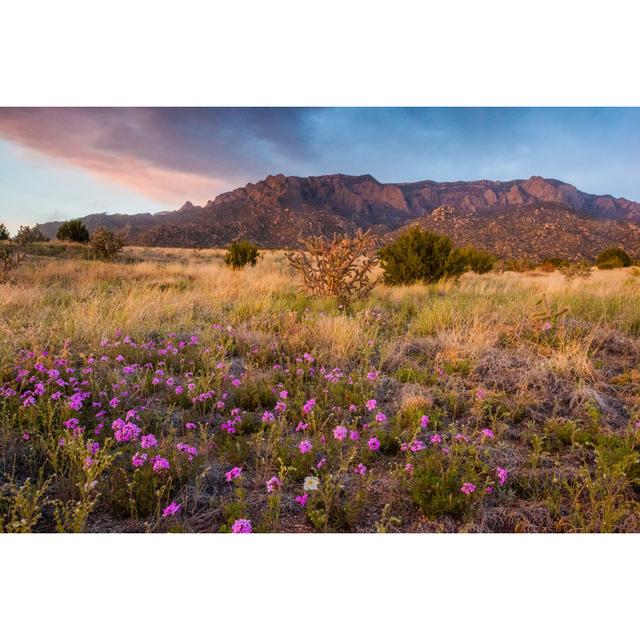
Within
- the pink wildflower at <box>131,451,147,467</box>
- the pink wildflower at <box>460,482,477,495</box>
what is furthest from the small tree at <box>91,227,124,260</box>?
the pink wildflower at <box>460,482,477,495</box>

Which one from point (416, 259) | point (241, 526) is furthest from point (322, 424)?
point (416, 259)

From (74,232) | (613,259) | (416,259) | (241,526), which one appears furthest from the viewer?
(74,232)

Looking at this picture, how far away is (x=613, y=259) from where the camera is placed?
21.5m

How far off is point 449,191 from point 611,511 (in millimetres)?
30748

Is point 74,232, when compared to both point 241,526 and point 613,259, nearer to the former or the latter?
point 241,526

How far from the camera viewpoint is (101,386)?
3.15m

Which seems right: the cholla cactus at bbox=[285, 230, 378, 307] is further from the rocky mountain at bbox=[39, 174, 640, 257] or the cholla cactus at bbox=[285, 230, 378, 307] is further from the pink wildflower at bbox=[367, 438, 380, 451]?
the rocky mountain at bbox=[39, 174, 640, 257]

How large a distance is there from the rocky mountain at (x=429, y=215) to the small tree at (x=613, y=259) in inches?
58.7

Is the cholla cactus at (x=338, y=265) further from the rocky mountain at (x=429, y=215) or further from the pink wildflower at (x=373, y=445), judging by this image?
the rocky mountain at (x=429, y=215)

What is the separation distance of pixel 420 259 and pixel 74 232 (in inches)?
828

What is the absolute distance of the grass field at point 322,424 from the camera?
196cm

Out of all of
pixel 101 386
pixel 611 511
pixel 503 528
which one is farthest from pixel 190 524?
pixel 611 511
